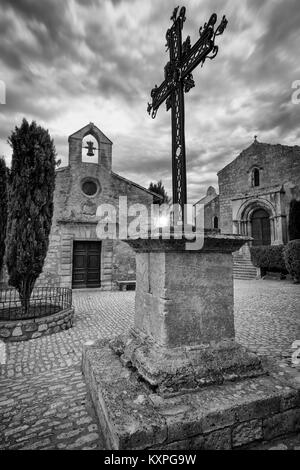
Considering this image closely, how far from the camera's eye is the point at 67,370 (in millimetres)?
3506

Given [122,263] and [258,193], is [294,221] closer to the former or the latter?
[258,193]

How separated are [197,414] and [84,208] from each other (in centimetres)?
1050

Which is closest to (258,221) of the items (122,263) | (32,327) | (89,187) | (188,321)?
(122,263)

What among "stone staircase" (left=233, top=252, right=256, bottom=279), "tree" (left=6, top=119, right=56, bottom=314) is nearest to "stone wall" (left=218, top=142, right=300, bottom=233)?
"stone staircase" (left=233, top=252, right=256, bottom=279)

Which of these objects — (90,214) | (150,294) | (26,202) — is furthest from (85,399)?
(90,214)

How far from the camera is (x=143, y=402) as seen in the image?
79.2 inches

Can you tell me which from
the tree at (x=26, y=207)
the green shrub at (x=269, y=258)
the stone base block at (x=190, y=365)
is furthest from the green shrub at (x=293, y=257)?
the tree at (x=26, y=207)

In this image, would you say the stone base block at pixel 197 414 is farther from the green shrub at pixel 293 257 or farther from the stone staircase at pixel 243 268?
the stone staircase at pixel 243 268

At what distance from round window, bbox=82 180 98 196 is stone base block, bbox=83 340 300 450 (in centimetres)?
1025

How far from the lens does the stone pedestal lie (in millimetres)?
1815

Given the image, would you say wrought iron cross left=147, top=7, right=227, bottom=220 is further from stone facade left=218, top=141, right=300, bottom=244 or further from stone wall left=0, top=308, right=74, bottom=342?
stone facade left=218, top=141, right=300, bottom=244

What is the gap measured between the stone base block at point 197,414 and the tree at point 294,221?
1319 cm

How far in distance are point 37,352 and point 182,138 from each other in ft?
13.9

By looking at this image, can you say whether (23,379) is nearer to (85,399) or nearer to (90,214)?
(85,399)
